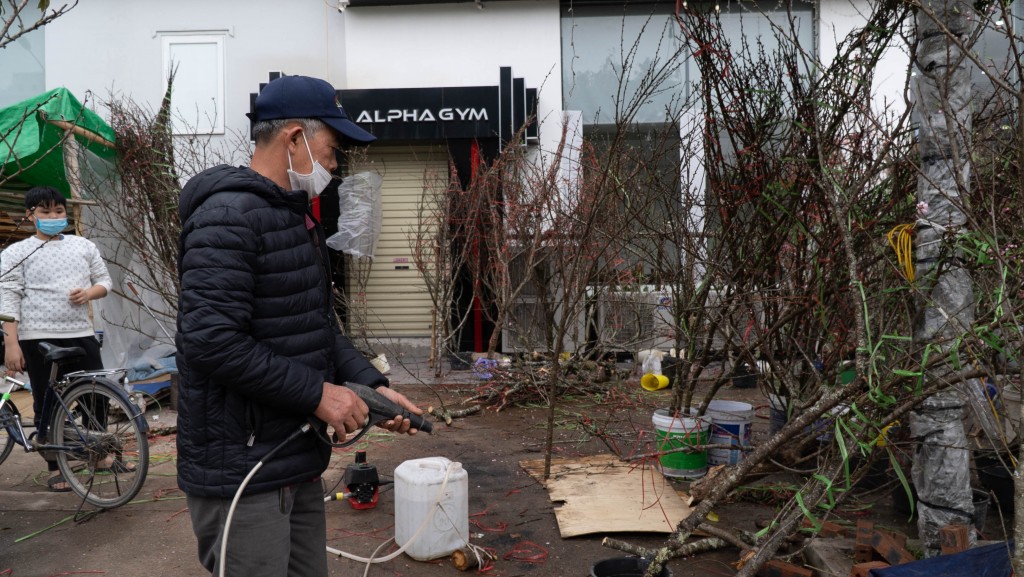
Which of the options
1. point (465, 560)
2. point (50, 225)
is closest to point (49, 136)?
point (50, 225)

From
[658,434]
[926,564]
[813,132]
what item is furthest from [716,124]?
[926,564]

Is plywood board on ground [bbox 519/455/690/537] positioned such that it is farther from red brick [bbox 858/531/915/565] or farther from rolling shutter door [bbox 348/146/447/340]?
rolling shutter door [bbox 348/146/447/340]

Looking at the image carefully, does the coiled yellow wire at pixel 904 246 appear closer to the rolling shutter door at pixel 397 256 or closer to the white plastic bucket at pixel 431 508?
the white plastic bucket at pixel 431 508

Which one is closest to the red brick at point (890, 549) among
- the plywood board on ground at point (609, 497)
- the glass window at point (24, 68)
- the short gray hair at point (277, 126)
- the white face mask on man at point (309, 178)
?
the plywood board on ground at point (609, 497)

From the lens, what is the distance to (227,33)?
38.1 ft

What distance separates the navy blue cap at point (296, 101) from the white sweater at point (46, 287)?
3822mm

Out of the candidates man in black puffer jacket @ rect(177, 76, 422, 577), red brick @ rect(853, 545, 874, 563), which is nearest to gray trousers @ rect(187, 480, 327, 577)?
man in black puffer jacket @ rect(177, 76, 422, 577)

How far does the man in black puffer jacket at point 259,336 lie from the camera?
215 cm

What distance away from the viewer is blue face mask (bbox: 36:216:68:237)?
5309 mm

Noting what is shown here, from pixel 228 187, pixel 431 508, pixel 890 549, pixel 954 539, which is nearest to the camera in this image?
pixel 228 187

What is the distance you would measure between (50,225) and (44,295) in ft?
1.58

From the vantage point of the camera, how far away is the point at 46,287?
17.7 feet

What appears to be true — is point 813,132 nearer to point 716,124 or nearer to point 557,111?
point 716,124

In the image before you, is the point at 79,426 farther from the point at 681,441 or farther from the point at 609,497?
the point at 681,441
